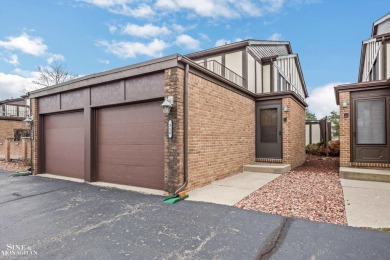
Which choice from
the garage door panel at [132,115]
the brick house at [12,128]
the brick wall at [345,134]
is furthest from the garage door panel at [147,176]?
the brick house at [12,128]

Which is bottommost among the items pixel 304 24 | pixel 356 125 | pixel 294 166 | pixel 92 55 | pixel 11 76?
pixel 294 166

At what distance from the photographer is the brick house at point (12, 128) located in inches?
488

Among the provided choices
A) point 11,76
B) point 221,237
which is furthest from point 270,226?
point 11,76

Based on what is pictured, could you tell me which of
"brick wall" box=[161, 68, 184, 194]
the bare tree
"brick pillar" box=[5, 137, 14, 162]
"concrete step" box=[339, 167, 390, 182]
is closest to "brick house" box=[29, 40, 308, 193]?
"brick wall" box=[161, 68, 184, 194]

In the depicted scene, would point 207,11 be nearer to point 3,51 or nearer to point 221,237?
point 221,237

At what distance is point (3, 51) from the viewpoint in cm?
1448

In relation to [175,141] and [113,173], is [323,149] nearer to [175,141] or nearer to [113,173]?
[175,141]

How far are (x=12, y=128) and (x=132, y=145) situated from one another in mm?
19214

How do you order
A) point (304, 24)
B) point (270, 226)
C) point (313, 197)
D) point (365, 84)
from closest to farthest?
point (270, 226) < point (313, 197) < point (365, 84) < point (304, 24)

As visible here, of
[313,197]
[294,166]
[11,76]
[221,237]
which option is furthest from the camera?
[11,76]

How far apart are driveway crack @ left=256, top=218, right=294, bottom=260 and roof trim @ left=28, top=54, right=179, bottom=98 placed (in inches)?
160

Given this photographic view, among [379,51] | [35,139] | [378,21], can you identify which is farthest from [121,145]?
[378,21]

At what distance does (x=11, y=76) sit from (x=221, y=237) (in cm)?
4547

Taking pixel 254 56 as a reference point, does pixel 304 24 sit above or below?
above
